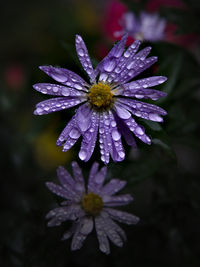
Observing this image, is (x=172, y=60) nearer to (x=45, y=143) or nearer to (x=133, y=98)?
(x=133, y=98)

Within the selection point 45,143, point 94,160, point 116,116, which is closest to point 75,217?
point 94,160

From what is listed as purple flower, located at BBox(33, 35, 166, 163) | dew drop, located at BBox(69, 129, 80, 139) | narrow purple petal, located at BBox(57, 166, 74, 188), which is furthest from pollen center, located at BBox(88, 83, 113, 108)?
narrow purple petal, located at BBox(57, 166, 74, 188)

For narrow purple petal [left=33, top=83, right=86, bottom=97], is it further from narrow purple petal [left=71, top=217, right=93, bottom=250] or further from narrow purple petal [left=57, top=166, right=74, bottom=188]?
narrow purple petal [left=71, top=217, right=93, bottom=250]

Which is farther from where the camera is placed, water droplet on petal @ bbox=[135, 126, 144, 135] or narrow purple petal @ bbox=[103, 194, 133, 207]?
narrow purple petal @ bbox=[103, 194, 133, 207]

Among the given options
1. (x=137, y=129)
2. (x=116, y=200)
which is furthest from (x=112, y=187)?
(x=137, y=129)

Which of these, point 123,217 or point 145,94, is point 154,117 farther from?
point 123,217

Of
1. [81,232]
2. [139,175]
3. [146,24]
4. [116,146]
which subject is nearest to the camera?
[116,146]
